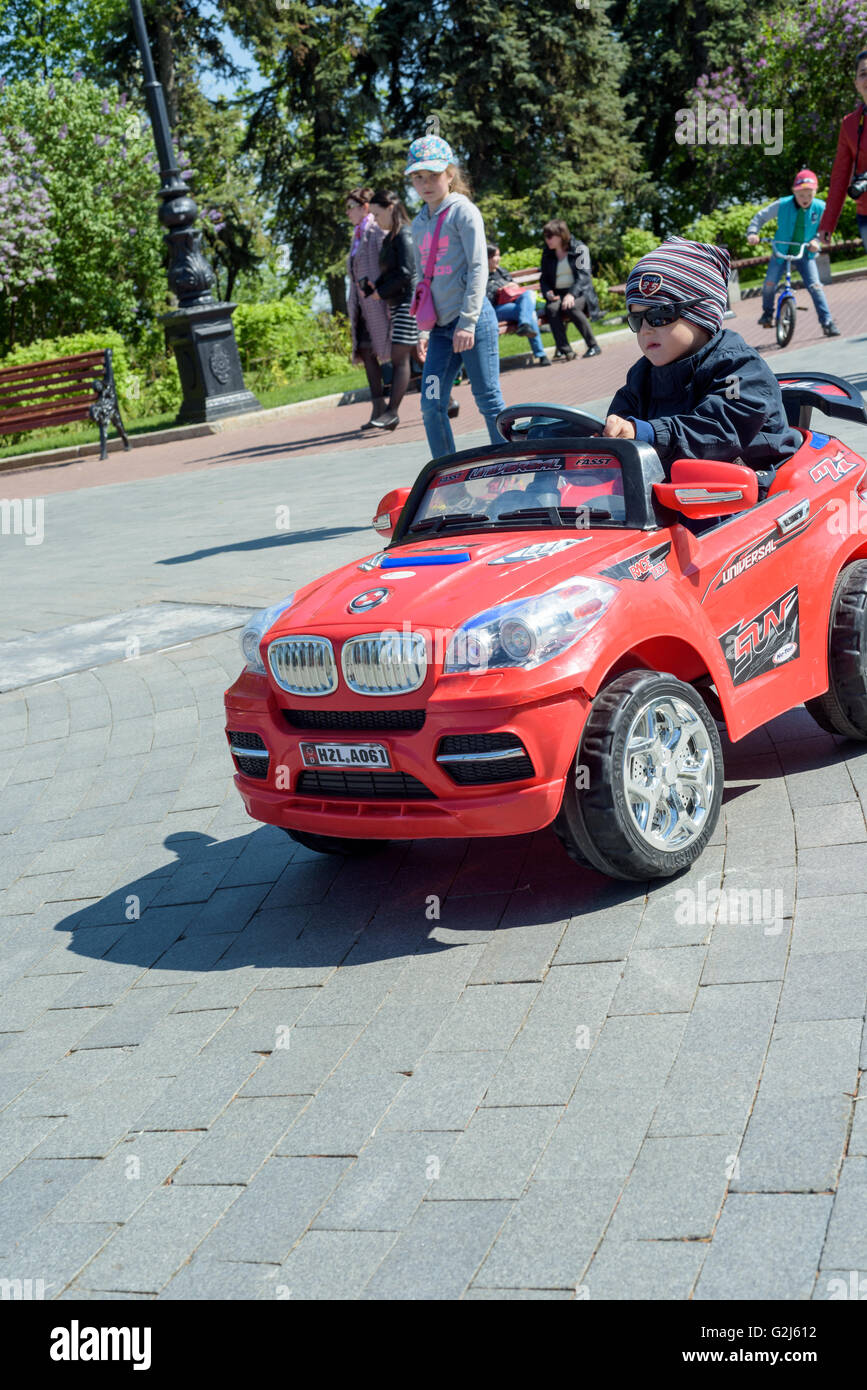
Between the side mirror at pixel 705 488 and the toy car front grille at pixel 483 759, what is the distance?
963 mm

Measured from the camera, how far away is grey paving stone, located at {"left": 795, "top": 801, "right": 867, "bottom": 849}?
13.7ft

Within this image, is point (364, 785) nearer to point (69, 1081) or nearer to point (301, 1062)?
point (301, 1062)

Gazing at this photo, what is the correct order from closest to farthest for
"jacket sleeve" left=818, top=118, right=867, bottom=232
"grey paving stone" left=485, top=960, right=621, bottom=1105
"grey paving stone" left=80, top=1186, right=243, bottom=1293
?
"grey paving stone" left=80, top=1186, right=243, bottom=1293 → "grey paving stone" left=485, top=960, right=621, bottom=1105 → "jacket sleeve" left=818, top=118, right=867, bottom=232

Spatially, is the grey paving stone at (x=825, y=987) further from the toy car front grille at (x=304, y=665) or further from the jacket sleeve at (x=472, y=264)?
the jacket sleeve at (x=472, y=264)

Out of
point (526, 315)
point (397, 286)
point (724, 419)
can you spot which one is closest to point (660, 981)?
point (724, 419)

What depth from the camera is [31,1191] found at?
321cm

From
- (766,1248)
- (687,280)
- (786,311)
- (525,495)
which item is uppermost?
(687,280)

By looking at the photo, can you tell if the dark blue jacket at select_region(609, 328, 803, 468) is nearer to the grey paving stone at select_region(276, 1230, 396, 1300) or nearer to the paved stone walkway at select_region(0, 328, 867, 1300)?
the paved stone walkway at select_region(0, 328, 867, 1300)

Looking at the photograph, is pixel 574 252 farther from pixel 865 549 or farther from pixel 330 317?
pixel 865 549

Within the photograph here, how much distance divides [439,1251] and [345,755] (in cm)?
165

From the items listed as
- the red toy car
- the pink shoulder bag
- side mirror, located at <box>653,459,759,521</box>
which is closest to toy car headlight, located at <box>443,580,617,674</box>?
the red toy car

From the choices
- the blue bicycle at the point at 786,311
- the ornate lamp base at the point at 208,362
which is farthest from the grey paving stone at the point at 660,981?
the ornate lamp base at the point at 208,362

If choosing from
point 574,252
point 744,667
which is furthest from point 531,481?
point 574,252

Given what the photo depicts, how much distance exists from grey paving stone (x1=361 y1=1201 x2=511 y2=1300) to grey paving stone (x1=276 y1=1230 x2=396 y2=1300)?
0.09 feet
